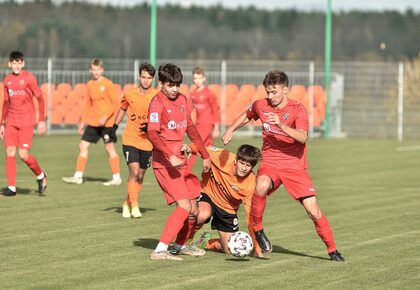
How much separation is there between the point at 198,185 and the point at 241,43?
113 ft

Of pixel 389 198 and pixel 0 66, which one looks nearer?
pixel 389 198

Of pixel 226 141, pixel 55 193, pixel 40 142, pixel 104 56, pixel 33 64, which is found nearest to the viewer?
pixel 226 141

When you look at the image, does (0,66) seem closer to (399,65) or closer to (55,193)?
(399,65)

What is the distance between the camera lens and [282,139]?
38.5 ft

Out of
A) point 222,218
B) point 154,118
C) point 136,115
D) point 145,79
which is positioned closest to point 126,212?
point 136,115

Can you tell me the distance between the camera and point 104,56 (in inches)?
1724

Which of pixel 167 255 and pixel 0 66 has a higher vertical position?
pixel 0 66

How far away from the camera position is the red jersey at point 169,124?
1158cm

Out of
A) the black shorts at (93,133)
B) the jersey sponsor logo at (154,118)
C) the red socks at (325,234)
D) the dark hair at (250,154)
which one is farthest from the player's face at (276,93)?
the black shorts at (93,133)

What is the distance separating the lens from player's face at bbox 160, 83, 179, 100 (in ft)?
37.9

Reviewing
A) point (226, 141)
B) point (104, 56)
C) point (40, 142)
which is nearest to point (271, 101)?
point (226, 141)

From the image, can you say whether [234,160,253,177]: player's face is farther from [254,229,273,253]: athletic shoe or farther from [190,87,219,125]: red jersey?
[190,87,219,125]: red jersey

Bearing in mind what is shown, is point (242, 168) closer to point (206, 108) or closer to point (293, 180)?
point (293, 180)

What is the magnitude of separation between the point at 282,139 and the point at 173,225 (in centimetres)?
142
